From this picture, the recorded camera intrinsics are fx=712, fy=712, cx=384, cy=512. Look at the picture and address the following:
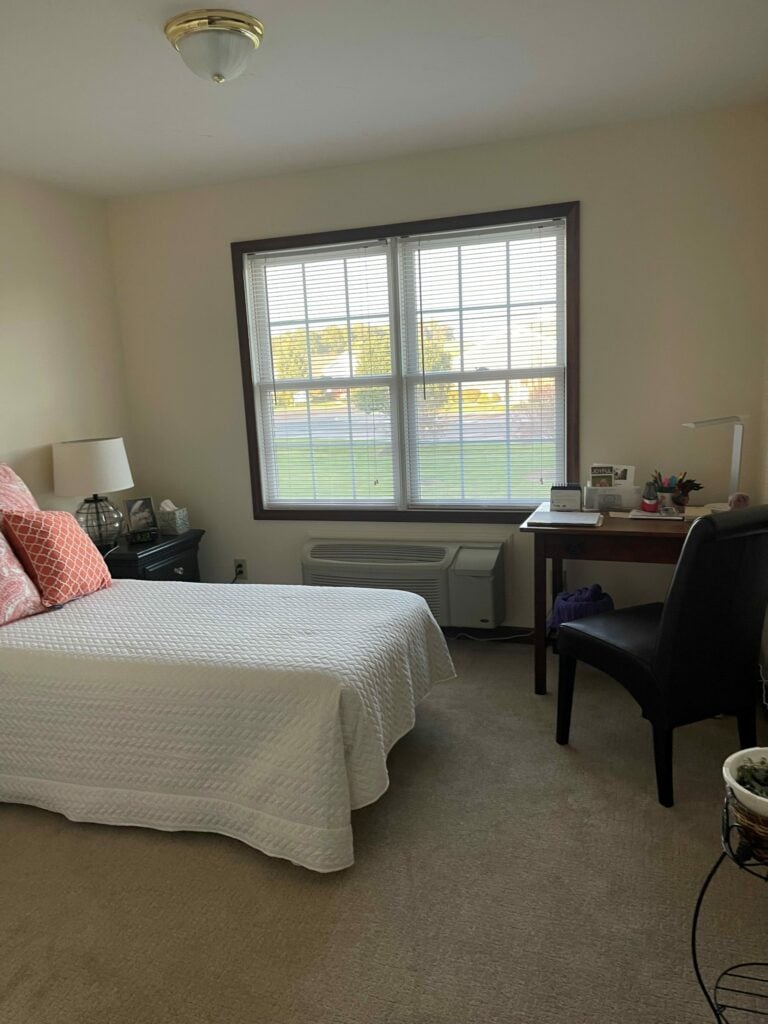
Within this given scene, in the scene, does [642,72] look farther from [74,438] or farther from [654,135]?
[74,438]

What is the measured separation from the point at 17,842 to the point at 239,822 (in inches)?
28.5

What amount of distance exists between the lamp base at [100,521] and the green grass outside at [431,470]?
904mm

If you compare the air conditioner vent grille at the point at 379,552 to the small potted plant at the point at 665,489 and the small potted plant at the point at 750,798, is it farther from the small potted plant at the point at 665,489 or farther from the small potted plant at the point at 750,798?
the small potted plant at the point at 750,798

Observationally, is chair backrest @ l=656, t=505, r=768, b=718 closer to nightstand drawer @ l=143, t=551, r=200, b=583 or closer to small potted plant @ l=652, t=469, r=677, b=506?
small potted plant @ l=652, t=469, r=677, b=506

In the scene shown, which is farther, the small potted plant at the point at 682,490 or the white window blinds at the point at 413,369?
the white window blinds at the point at 413,369

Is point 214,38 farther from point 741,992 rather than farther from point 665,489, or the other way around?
point 741,992

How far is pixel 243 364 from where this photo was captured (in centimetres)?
389

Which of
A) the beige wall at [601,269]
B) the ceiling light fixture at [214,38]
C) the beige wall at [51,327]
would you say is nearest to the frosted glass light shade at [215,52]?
the ceiling light fixture at [214,38]

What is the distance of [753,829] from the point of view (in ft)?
3.85

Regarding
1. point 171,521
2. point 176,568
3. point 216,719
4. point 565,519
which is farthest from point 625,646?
point 171,521

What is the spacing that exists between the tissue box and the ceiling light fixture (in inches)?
88.0

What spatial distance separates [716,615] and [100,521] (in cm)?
288

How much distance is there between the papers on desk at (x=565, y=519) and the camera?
113 inches

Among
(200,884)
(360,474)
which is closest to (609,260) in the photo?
(360,474)
